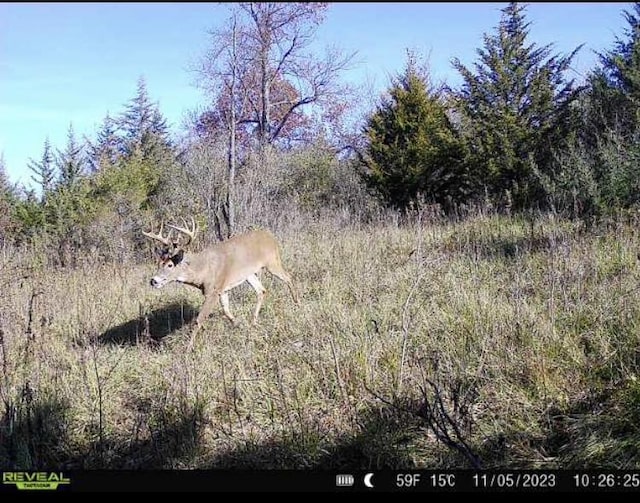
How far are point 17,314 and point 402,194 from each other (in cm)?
1100

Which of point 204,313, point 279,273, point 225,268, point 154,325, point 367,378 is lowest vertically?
point 367,378

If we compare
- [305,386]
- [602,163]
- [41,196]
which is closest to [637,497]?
[305,386]

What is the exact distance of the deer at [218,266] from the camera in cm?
677

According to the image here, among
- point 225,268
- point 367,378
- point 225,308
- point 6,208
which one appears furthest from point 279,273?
point 6,208

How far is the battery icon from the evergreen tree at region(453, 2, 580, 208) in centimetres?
1146

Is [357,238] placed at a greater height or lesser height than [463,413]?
greater

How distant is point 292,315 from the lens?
6051mm

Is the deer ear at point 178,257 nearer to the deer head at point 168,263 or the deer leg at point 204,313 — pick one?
the deer head at point 168,263

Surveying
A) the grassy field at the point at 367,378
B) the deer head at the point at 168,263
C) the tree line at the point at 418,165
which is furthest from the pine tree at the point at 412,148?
the deer head at the point at 168,263

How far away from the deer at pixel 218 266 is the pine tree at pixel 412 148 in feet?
24.8

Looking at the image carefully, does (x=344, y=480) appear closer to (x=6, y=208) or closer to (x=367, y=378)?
(x=367, y=378)

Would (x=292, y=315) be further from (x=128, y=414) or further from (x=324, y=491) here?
(x=324, y=491)

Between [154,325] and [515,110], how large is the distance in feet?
32.3

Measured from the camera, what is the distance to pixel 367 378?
4145mm
